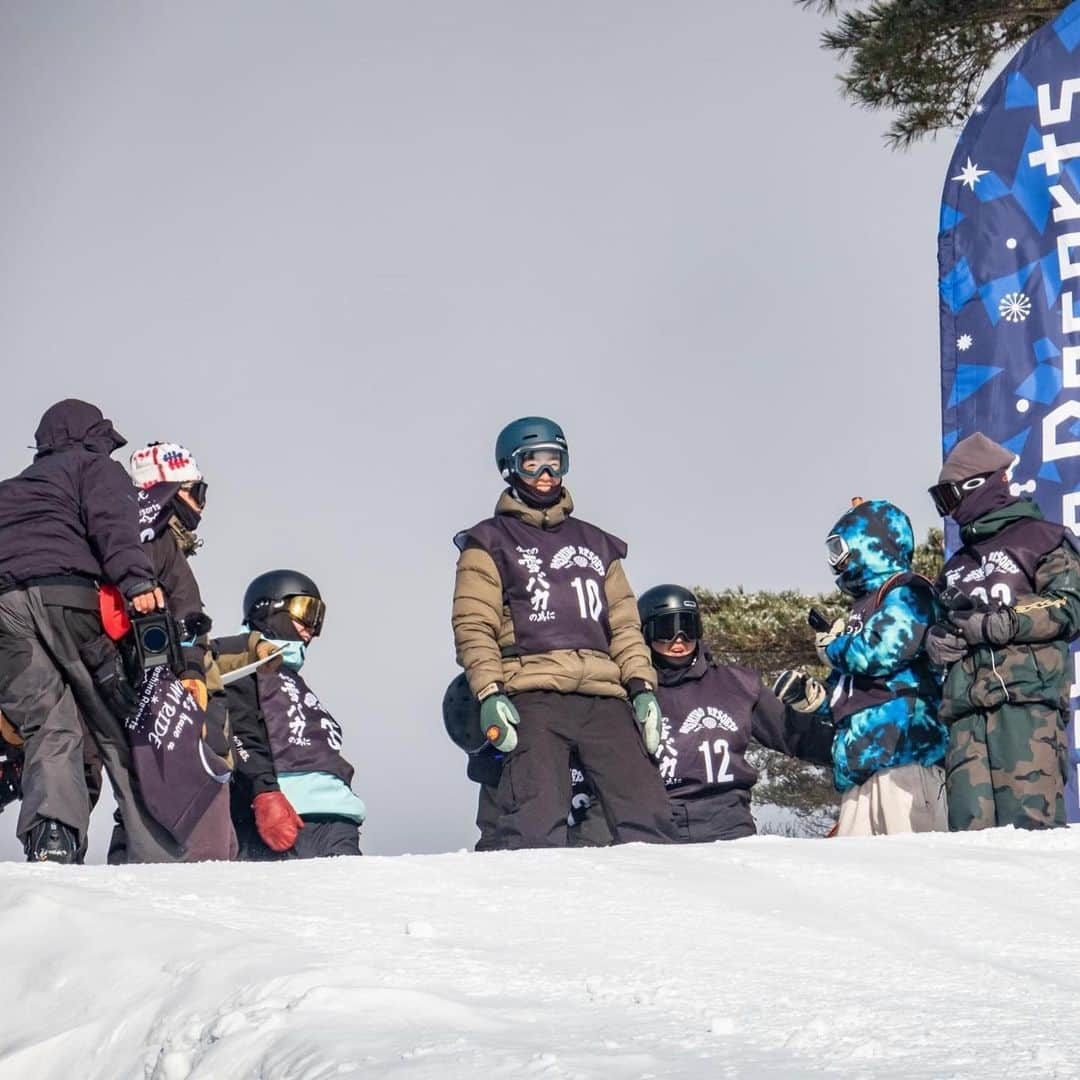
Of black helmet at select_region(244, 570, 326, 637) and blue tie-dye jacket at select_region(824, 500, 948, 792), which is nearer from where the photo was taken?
blue tie-dye jacket at select_region(824, 500, 948, 792)

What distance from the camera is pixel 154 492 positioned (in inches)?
242

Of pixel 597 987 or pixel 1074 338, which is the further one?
pixel 1074 338

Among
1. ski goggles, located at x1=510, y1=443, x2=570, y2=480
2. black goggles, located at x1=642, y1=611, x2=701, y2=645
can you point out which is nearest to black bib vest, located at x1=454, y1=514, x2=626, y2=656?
ski goggles, located at x1=510, y1=443, x2=570, y2=480

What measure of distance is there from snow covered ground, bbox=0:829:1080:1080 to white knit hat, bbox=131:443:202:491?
7.78ft

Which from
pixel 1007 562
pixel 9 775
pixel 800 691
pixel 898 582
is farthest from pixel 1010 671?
pixel 9 775

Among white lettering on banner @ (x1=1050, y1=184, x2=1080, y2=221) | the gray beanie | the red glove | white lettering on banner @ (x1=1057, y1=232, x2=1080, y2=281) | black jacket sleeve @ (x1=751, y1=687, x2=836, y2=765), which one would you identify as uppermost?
white lettering on banner @ (x1=1050, y1=184, x2=1080, y2=221)

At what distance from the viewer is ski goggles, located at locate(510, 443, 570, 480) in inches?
258

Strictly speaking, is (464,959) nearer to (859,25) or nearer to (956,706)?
(956,706)

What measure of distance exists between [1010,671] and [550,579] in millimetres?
1702

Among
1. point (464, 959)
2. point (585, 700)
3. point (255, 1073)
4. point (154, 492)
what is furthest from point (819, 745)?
point (255, 1073)

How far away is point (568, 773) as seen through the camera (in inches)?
242

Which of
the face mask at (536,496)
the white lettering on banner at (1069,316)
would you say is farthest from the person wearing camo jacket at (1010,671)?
the white lettering on banner at (1069,316)

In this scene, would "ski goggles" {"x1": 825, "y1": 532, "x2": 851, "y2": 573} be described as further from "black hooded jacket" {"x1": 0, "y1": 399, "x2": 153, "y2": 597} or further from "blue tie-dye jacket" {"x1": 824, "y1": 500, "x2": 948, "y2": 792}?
"black hooded jacket" {"x1": 0, "y1": 399, "x2": 153, "y2": 597}

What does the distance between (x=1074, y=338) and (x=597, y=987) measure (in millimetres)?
5517
